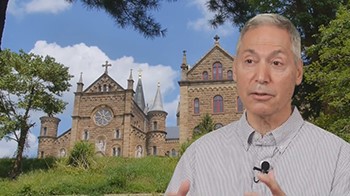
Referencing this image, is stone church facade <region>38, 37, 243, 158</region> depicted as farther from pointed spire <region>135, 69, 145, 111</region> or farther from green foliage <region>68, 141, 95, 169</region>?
green foliage <region>68, 141, 95, 169</region>

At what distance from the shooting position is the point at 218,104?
111ft

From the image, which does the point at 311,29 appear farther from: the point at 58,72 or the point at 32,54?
the point at 32,54

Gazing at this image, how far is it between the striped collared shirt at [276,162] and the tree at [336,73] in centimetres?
614

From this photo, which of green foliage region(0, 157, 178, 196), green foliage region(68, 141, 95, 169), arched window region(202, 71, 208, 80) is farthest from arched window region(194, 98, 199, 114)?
green foliage region(0, 157, 178, 196)

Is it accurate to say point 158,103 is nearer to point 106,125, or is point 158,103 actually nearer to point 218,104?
point 106,125

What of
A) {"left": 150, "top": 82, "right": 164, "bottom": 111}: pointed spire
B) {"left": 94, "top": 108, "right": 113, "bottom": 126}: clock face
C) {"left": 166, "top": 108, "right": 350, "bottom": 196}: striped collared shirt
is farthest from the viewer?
{"left": 150, "top": 82, "right": 164, "bottom": 111}: pointed spire

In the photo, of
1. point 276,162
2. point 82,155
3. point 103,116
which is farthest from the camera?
point 103,116

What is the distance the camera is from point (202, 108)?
109 ft

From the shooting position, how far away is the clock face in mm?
41312

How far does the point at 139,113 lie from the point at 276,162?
4669cm

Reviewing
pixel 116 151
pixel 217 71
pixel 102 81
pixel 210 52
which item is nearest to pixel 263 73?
pixel 217 71

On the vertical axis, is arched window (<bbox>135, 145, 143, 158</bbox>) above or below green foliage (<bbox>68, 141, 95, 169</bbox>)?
above

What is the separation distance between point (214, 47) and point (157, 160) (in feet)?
65.3

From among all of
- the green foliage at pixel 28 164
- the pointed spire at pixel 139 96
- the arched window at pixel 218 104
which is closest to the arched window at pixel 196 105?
the arched window at pixel 218 104
